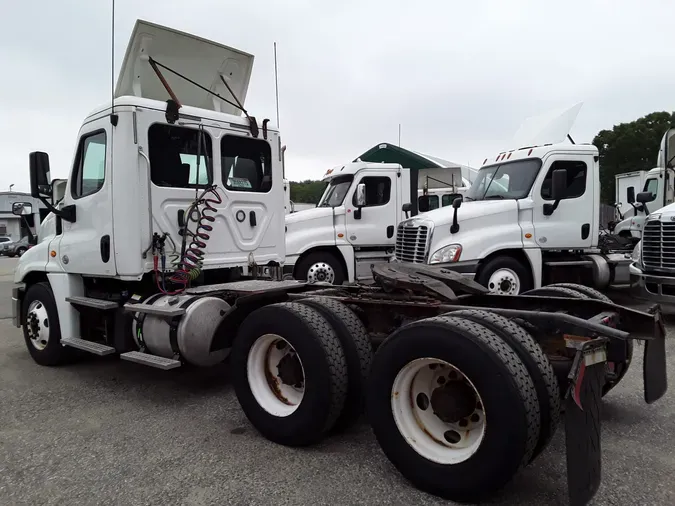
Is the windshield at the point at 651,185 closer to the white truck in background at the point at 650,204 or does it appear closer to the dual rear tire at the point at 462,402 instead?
the white truck in background at the point at 650,204

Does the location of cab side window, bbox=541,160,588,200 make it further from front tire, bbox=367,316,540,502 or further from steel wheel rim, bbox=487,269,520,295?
front tire, bbox=367,316,540,502

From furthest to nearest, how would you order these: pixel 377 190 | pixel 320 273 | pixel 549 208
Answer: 1. pixel 377 190
2. pixel 320 273
3. pixel 549 208

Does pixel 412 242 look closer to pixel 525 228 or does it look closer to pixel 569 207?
pixel 525 228

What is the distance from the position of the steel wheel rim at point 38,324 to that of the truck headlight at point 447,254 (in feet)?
16.8

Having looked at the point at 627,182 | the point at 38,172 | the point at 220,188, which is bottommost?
the point at 220,188

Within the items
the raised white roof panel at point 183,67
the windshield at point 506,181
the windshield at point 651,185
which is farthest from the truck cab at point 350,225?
Answer: the windshield at point 651,185

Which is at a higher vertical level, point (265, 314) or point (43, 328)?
point (265, 314)

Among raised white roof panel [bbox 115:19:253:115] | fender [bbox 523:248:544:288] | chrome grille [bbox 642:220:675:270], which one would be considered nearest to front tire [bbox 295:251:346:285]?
fender [bbox 523:248:544:288]

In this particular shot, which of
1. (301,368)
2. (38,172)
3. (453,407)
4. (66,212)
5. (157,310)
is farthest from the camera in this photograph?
(66,212)

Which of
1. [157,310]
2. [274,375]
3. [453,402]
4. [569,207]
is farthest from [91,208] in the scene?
[569,207]

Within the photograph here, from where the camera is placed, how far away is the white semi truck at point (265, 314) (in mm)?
2754

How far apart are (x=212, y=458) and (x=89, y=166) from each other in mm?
3318

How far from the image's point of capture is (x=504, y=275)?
8.20 meters

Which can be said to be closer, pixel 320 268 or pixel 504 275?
pixel 504 275
